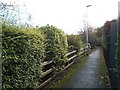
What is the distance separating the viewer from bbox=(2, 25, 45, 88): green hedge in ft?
17.0

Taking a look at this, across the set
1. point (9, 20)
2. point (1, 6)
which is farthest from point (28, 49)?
point (1, 6)

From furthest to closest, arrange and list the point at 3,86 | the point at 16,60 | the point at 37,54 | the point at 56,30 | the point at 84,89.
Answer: the point at 56,30 → the point at 84,89 → the point at 37,54 → the point at 16,60 → the point at 3,86

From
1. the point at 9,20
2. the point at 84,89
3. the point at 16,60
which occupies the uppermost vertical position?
the point at 9,20

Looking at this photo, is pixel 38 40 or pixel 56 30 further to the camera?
pixel 56 30

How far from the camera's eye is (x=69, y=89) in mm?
9453

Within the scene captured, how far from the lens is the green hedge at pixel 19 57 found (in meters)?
5.18

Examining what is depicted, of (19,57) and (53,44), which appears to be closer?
(19,57)

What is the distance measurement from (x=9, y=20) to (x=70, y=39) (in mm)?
12613

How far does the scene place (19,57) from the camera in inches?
227

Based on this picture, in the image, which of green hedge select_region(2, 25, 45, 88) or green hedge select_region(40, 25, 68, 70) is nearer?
green hedge select_region(2, 25, 45, 88)

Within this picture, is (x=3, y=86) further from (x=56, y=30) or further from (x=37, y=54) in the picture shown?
(x=56, y=30)

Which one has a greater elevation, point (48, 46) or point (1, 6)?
point (1, 6)

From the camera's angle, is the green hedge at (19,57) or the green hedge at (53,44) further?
the green hedge at (53,44)

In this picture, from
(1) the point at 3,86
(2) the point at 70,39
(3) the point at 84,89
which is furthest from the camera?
(2) the point at 70,39
